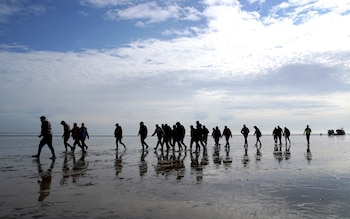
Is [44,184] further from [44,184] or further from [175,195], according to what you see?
[175,195]

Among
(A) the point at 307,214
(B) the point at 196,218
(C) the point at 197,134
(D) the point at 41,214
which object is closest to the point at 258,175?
(A) the point at 307,214

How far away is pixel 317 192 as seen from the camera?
295 inches

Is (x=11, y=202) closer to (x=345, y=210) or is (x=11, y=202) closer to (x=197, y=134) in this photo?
(x=345, y=210)

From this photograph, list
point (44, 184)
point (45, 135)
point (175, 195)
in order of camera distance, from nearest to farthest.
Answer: point (175, 195)
point (44, 184)
point (45, 135)

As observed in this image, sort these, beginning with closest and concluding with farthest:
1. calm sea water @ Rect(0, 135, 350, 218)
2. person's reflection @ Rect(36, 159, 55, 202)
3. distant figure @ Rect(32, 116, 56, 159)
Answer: calm sea water @ Rect(0, 135, 350, 218) → person's reflection @ Rect(36, 159, 55, 202) → distant figure @ Rect(32, 116, 56, 159)

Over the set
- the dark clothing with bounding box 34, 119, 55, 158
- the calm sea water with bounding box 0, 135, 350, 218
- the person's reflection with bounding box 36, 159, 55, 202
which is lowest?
the calm sea water with bounding box 0, 135, 350, 218

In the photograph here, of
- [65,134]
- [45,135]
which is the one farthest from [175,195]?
[65,134]

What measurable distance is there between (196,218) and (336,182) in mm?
5506

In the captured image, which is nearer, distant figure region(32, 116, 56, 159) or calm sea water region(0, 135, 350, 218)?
calm sea water region(0, 135, 350, 218)

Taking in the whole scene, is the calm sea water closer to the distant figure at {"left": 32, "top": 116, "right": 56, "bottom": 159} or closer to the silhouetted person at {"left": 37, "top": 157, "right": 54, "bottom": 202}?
the silhouetted person at {"left": 37, "top": 157, "right": 54, "bottom": 202}

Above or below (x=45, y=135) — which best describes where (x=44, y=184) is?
below

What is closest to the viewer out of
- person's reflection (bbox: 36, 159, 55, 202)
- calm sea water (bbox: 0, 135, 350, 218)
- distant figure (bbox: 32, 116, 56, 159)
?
calm sea water (bbox: 0, 135, 350, 218)

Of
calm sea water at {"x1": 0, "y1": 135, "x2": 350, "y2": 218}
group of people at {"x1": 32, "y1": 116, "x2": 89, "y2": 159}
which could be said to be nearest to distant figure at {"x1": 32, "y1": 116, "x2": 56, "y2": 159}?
group of people at {"x1": 32, "y1": 116, "x2": 89, "y2": 159}

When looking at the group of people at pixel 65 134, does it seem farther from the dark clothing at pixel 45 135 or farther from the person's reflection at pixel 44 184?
the person's reflection at pixel 44 184
